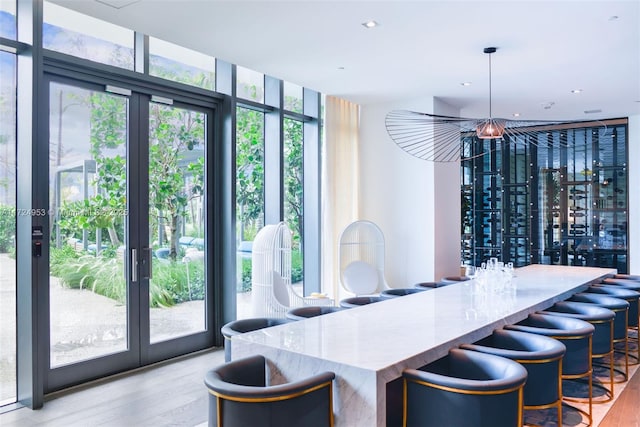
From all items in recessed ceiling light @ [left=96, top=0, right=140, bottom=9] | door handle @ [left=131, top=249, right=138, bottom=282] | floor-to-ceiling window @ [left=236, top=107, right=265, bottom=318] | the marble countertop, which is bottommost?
the marble countertop

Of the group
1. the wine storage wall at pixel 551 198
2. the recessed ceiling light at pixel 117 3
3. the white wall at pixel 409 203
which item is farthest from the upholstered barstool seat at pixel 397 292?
the wine storage wall at pixel 551 198

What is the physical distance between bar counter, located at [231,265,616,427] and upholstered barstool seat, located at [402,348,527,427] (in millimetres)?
140

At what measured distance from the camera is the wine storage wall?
8586mm

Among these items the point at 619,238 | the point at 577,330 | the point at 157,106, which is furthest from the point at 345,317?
the point at 619,238

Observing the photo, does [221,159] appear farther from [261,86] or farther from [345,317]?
[345,317]

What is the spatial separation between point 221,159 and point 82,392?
272cm

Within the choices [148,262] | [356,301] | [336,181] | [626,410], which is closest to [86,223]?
[148,262]

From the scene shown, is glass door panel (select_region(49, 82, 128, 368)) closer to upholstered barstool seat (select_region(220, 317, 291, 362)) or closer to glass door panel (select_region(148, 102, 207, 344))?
glass door panel (select_region(148, 102, 207, 344))

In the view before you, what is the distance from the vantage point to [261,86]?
20.8 ft

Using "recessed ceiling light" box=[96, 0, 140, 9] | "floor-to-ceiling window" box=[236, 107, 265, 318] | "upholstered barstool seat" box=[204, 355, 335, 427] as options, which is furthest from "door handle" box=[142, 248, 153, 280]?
"upholstered barstool seat" box=[204, 355, 335, 427]

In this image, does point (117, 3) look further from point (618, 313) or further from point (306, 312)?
point (618, 313)

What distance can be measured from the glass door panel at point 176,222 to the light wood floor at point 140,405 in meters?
0.69

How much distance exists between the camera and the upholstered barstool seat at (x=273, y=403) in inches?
90.0

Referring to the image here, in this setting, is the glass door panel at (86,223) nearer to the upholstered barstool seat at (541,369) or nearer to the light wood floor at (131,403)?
the light wood floor at (131,403)
